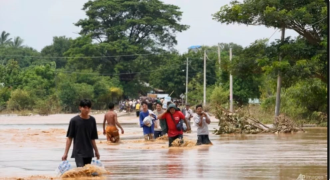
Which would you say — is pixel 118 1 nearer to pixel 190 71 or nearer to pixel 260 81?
pixel 190 71

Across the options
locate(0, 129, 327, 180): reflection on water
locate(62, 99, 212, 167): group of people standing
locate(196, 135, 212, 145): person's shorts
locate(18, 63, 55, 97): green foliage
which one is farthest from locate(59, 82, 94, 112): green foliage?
locate(196, 135, 212, 145): person's shorts

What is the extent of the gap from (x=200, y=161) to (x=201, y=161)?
2 cm

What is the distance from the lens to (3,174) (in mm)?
14609

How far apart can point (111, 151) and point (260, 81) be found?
48.9 meters

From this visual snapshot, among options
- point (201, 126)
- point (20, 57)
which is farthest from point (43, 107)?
point (201, 126)

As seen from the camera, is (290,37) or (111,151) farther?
(290,37)

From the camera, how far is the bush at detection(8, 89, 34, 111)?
79.4 meters

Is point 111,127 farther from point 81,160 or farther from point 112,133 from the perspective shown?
point 81,160

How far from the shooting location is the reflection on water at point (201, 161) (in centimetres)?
1380

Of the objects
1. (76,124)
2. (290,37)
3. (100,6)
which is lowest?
(76,124)

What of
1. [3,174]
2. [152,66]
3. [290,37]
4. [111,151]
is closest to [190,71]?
[152,66]

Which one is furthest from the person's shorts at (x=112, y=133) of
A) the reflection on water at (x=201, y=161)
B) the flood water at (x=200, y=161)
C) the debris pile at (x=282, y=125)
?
the debris pile at (x=282, y=125)

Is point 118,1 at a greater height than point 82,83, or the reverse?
point 118,1

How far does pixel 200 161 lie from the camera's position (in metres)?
16.8
